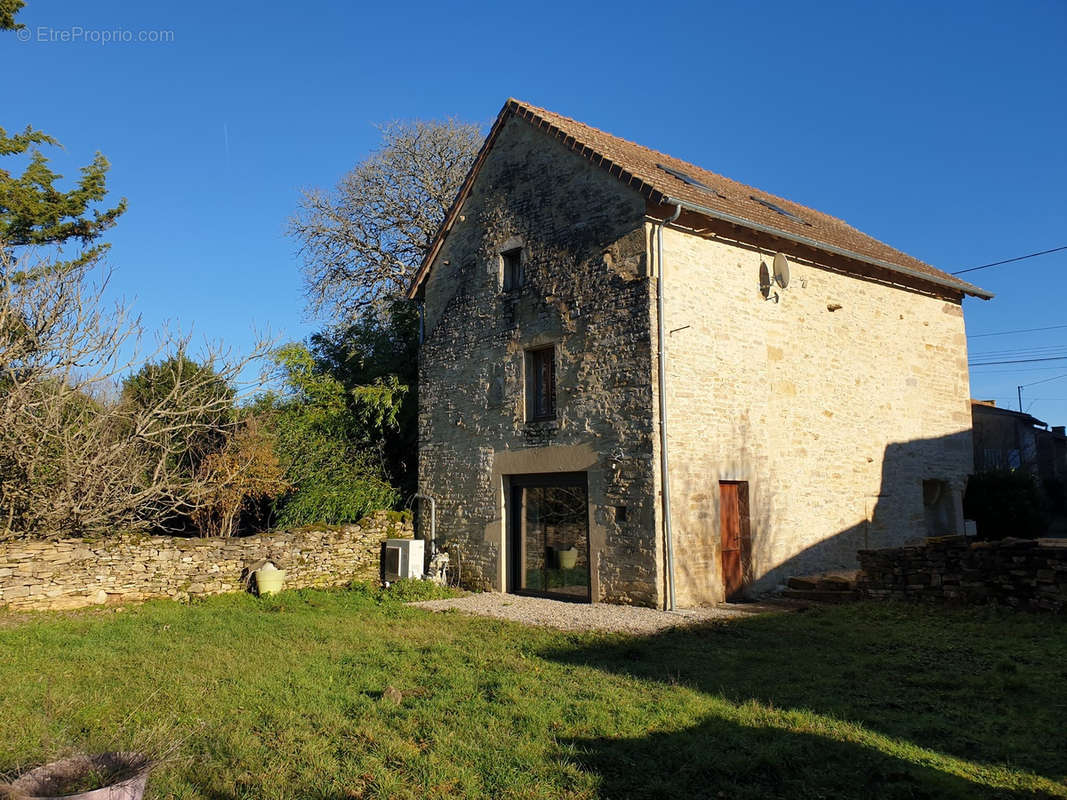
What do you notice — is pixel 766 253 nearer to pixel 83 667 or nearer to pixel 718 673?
pixel 718 673

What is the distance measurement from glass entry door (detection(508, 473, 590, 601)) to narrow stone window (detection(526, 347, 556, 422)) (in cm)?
109

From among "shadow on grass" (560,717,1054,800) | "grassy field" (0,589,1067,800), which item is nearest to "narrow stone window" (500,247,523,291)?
"grassy field" (0,589,1067,800)

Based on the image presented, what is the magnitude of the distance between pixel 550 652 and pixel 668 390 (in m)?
4.41

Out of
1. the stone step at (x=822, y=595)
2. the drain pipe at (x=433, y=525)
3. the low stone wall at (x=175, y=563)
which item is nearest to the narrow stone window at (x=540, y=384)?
the drain pipe at (x=433, y=525)

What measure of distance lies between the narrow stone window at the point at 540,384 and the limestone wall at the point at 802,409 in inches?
94.3

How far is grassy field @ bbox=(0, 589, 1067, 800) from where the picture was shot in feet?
14.2

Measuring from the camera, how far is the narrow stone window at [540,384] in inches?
492

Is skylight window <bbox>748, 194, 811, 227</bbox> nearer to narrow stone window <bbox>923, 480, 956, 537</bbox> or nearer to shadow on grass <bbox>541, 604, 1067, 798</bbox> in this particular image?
narrow stone window <bbox>923, 480, 956, 537</bbox>

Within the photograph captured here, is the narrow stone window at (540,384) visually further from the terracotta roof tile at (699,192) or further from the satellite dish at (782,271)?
the satellite dish at (782,271)

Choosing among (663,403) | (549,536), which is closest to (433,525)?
(549,536)

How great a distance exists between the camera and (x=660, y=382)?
420 inches

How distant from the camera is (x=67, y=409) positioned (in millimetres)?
11562

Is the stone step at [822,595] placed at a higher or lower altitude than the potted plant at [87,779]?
lower

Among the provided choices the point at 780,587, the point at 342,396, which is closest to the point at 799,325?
the point at 780,587
